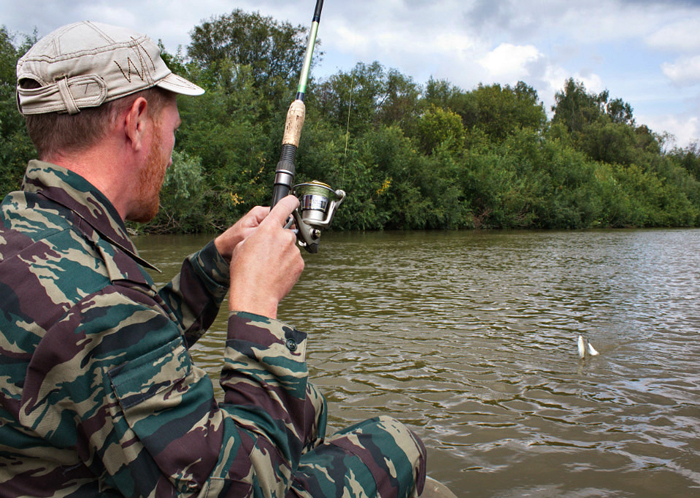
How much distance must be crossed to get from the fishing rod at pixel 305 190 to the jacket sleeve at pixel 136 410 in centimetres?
127

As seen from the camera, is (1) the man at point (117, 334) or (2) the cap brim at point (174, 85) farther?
(2) the cap brim at point (174, 85)

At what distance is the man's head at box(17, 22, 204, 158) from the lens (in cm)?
147

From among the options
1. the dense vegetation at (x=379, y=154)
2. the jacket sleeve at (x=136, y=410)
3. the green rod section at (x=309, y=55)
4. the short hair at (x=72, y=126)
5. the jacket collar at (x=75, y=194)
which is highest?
the dense vegetation at (x=379, y=154)

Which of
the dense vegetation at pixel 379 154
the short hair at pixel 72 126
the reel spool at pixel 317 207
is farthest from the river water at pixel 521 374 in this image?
the dense vegetation at pixel 379 154

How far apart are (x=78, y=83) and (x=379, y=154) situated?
34744mm

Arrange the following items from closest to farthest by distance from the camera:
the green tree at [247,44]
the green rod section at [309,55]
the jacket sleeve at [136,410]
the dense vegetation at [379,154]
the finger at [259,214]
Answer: the jacket sleeve at [136,410] → the finger at [259,214] → the green rod section at [309,55] → the dense vegetation at [379,154] → the green tree at [247,44]

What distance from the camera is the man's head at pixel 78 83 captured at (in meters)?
1.47

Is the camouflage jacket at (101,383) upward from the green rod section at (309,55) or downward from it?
downward

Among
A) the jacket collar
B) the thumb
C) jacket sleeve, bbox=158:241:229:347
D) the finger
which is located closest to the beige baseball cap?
the jacket collar

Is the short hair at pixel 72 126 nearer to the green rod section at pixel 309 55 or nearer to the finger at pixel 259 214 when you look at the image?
the finger at pixel 259 214

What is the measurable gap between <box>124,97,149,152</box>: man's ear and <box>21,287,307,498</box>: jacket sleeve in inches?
20.6

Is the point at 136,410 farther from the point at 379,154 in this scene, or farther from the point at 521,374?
the point at 379,154

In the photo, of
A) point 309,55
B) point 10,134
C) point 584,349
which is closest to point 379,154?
point 10,134

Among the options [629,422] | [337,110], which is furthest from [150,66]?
[337,110]
